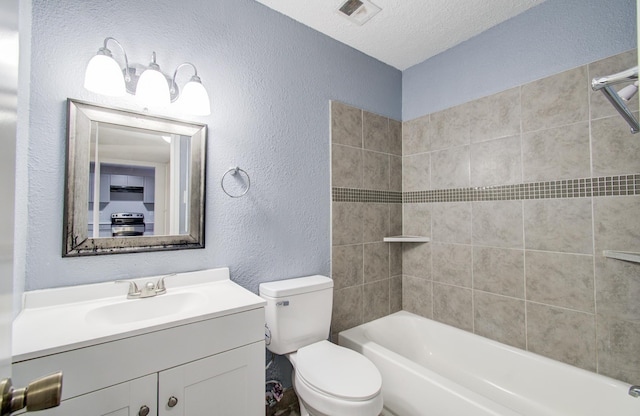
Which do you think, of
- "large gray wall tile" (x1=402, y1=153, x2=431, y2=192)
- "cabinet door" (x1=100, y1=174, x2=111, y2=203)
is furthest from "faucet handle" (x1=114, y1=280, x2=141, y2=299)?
"large gray wall tile" (x1=402, y1=153, x2=431, y2=192)

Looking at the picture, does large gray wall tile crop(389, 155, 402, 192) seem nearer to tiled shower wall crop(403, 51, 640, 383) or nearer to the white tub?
tiled shower wall crop(403, 51, 640, 383)

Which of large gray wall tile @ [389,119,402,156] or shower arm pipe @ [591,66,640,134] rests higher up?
large gray wall tile @ [389,119,402,156]

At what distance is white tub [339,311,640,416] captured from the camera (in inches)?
52.1

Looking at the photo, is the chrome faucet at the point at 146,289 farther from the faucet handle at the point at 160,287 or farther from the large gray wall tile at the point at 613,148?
the large gray wall tile at the point at 613,148

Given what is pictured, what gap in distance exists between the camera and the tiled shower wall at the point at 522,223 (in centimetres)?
144

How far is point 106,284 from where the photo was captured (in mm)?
1225

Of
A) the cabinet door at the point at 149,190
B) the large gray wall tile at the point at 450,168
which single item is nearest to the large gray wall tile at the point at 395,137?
the large gray wall tile at the point at 450,168

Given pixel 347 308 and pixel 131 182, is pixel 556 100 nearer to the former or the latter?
pixel 347 308

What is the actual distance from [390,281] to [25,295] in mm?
2147

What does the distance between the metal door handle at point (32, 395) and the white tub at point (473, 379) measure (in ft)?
4.70

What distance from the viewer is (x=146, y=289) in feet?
4.16

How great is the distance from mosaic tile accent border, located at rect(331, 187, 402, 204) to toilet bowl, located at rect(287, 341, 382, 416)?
999 mm

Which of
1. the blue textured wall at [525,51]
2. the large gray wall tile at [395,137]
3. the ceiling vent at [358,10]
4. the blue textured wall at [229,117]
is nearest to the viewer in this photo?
the blue textured wall at [229,117]

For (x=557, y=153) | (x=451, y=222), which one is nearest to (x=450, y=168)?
(x=451, y=222)
